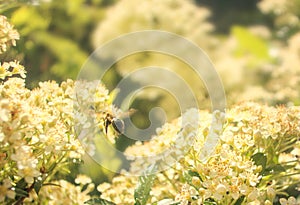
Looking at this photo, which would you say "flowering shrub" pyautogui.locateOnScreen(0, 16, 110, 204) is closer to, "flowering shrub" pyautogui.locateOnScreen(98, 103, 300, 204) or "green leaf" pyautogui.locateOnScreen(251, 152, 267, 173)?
"flowering shrub" pyautogui.locateOnScreen(98, 103, 300, 204)

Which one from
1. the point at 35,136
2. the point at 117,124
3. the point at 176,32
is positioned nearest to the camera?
the point at 35,136

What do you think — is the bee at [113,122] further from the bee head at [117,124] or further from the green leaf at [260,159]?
the green leaf at [260,159]

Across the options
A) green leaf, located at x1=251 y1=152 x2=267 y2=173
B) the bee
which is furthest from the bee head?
green leaf, located at x1=251 y1=152 x2=267 y2=173

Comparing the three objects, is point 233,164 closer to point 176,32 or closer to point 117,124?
point 117,124

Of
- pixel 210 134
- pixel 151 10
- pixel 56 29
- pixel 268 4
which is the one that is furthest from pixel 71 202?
pixel 56 29

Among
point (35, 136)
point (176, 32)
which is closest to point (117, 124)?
point (35, 136)

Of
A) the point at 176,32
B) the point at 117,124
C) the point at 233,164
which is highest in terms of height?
the point at 176,32

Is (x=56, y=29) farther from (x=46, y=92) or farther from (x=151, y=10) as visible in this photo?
(x=46, y=92)
